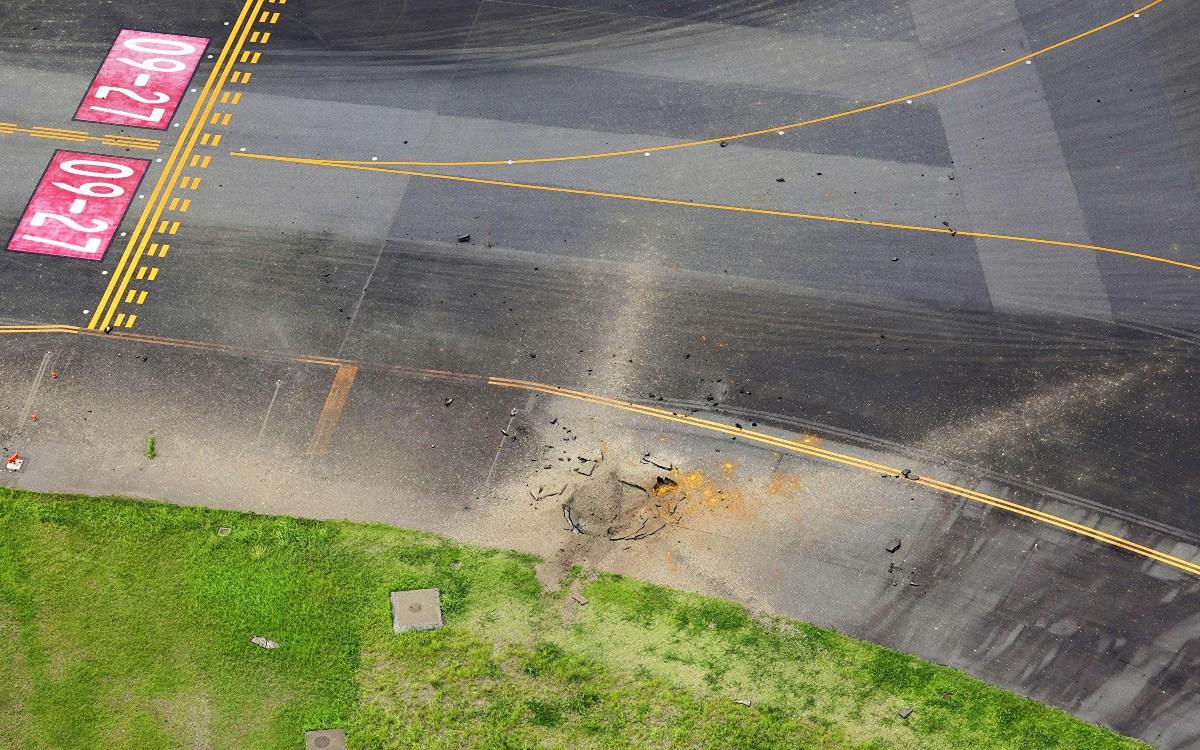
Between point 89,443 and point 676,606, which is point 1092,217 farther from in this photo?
point 89,443

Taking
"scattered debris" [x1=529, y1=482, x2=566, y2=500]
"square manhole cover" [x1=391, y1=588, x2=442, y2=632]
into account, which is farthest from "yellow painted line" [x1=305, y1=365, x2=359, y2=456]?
"scattered debris" [x1=529, y1=482, x2=566, y2=500]

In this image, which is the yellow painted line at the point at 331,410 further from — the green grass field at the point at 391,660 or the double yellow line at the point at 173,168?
the double yellow line at the point at 173,168

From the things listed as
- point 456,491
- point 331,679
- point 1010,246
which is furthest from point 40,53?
point 1010,246

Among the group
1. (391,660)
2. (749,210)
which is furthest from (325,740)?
(749,210)

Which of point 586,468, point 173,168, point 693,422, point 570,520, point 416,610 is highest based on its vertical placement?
point 173,168

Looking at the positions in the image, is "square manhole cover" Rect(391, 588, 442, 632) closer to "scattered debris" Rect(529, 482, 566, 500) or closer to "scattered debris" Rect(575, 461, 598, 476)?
"scattered debris" Rect(529, 482, 566, 500)

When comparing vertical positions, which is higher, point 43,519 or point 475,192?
point 475,192

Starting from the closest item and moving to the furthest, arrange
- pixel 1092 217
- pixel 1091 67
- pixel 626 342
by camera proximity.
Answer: pixel 626 342
pixel 1092 217
pixel 1091 67

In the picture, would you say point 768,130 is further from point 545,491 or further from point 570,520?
point 570,520
